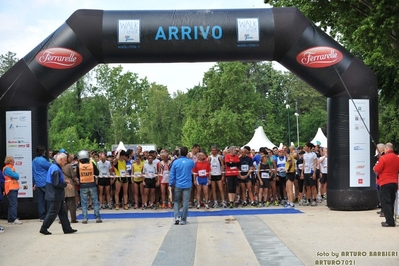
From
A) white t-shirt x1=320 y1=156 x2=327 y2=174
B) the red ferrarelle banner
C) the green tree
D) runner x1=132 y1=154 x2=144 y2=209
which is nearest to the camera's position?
the red ferrarelle banner

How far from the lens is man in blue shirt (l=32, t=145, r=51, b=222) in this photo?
1384 centimetres

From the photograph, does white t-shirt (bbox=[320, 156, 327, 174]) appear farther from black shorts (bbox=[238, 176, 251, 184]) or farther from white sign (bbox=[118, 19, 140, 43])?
white sign (bbox=[118, 19, 140, 43])

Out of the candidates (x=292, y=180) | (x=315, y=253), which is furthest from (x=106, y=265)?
(x=292, y=180)

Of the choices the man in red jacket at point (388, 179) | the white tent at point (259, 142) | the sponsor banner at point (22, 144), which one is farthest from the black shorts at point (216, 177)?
the white tent at point (259, 142)

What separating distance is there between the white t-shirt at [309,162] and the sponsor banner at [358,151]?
102 inches

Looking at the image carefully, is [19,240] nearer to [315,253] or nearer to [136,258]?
[136,258]

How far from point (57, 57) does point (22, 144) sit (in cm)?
238

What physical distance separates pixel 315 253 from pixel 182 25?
7.36 metres

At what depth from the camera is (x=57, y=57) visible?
1437 cm

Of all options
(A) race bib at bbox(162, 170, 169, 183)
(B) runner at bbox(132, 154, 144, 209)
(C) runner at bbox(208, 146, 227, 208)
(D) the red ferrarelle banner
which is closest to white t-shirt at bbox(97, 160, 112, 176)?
(B) runner at bbox(132, 154, 144, 209)

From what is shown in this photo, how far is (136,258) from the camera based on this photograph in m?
9.02

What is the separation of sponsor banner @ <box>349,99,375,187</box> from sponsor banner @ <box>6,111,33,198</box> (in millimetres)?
8183

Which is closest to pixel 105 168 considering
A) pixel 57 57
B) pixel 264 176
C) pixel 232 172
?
pixel 232 172

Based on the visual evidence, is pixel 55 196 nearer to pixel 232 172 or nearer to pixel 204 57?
pixel 204 57
